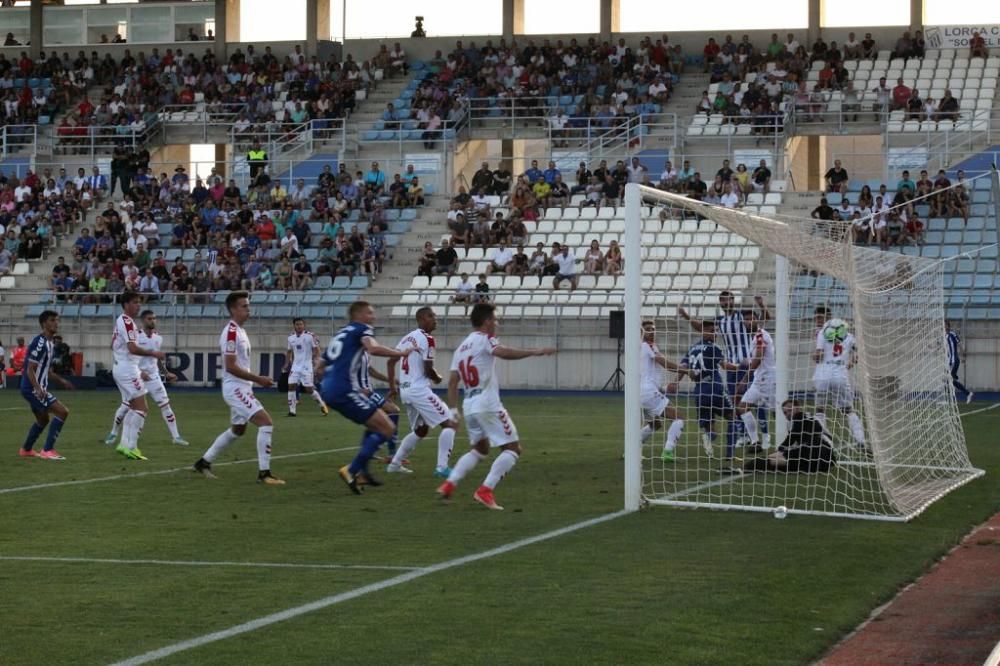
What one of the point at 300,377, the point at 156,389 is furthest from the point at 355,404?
the point at 300,377

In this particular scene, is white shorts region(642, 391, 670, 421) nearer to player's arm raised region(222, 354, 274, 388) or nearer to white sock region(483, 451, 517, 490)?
player's arm raised region(222, 354, 274, 388)

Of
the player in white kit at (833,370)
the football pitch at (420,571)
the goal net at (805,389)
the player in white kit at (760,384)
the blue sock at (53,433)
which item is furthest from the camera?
the blue sock at (53,433)

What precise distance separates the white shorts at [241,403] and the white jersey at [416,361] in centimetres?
170

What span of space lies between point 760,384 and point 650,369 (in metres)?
1.38

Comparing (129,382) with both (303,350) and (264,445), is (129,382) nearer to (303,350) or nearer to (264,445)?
(264,445)

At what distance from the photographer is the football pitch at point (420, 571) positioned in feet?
27.0

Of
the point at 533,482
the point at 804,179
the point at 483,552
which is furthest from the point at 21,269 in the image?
the point at 483,552

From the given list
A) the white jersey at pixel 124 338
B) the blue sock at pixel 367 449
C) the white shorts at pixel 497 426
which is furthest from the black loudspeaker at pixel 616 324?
the white shorts at pixel 497 426

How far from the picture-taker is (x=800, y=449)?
1727 cm

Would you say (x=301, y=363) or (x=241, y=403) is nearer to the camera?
(x=241, y=403)

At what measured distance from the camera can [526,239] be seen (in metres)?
40.6

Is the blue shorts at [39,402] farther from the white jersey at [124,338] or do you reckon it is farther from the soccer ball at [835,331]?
the soccer ball at [835,331]

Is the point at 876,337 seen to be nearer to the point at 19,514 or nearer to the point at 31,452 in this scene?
the point at 19,514

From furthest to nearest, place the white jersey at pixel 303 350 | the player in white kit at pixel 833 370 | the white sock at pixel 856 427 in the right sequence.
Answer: the white jersey at pixel 303 350 < the player in white kit at pixel 833 370 < the white sock at pixel 856 427
